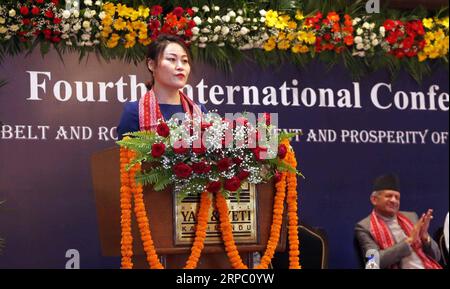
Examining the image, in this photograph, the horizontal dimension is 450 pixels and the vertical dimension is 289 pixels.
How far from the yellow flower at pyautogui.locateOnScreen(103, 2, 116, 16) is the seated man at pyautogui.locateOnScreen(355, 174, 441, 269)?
2373 mm

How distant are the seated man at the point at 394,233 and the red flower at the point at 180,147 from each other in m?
2.68

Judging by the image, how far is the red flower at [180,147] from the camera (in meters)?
4.37

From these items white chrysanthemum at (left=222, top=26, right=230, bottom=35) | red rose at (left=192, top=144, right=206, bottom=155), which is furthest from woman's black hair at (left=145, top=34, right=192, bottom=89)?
white chrysanthemum at (left=222, top=26, right=230, bottom=35)

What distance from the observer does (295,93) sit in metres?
6.68

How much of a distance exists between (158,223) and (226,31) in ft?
7.44

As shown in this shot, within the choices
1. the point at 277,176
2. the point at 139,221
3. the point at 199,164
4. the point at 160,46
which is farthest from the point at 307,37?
the point at 139,221

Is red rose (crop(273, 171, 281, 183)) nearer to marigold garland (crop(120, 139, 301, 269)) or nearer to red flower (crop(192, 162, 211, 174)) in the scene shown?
marigold garland (crop(120, 139, 301, 269))

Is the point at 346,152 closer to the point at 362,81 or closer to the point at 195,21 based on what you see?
the point at 362,81

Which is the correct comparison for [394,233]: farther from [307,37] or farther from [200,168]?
[200,168]

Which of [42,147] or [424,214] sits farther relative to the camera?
[424,214]

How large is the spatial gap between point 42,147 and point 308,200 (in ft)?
6.53

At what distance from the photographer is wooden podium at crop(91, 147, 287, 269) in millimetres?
4453

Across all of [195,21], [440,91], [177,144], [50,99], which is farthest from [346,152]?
[177,144]

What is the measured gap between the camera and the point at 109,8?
617cm
